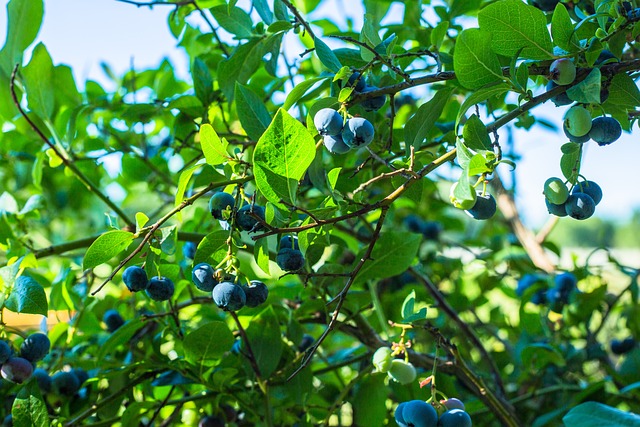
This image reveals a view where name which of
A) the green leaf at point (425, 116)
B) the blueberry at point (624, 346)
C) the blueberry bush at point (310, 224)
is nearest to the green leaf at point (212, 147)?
the blueberry bush at point (310, 224)

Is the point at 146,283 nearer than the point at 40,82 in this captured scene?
Yes

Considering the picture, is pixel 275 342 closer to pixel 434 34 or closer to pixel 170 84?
pixel 434 34

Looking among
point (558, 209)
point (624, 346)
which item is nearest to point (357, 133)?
point (558, 209)

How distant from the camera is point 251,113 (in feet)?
2.49

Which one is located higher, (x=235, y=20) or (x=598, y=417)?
(x=235, y=20)

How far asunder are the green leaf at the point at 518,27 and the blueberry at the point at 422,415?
1.22 feet

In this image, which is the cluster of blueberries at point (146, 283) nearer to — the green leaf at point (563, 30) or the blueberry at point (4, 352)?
the blueberry at point (4, 352)

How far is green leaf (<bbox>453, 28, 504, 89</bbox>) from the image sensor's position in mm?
649

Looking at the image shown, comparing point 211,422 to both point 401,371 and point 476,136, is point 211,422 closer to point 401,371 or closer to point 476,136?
point 401,371

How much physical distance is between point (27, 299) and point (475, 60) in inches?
22.8

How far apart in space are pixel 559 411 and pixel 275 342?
51cm

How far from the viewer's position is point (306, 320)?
1.05 m

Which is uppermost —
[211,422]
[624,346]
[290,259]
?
[290,259]

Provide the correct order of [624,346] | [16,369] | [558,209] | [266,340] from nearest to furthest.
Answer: [558,209], [16,369], [266,340], [624,346]
